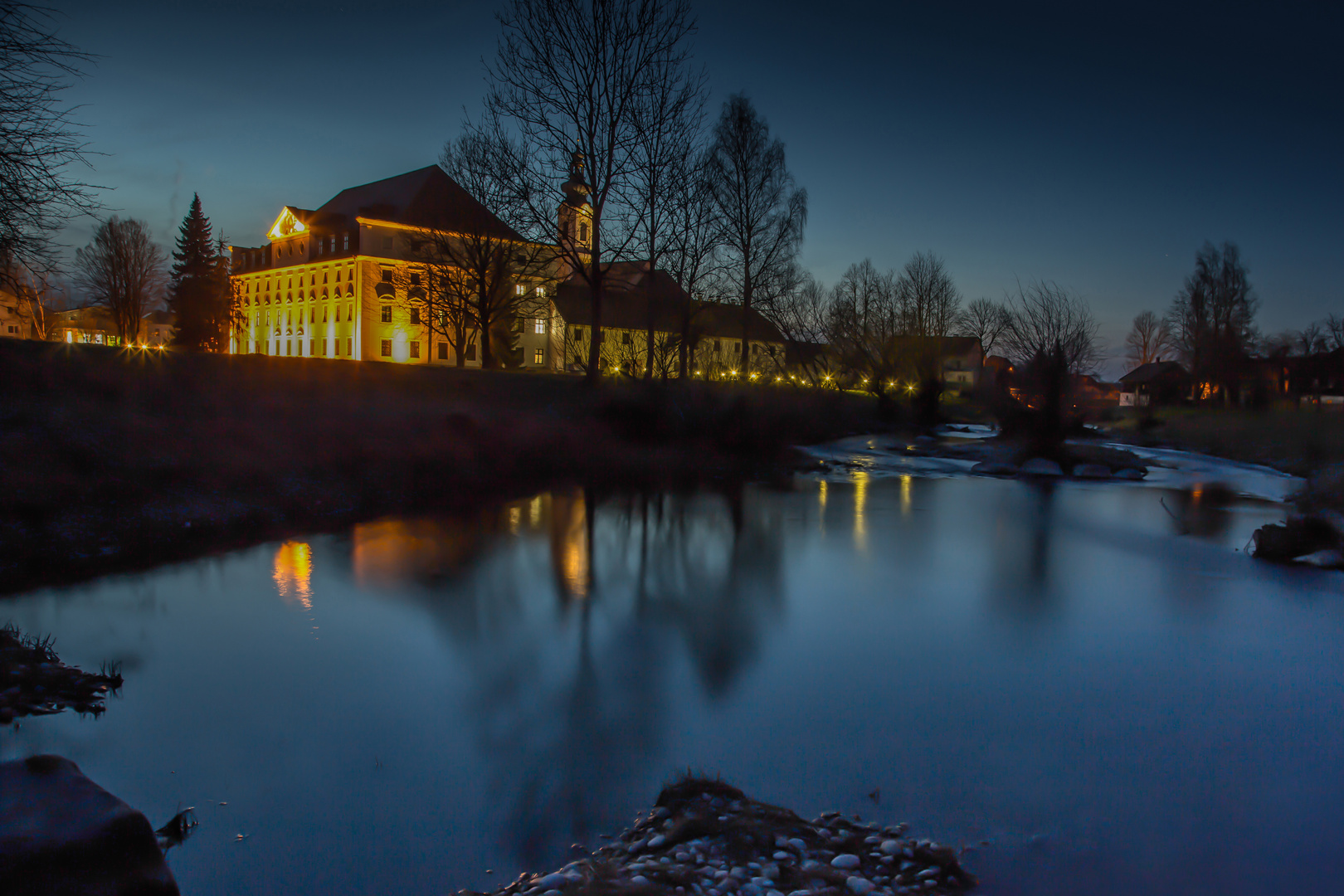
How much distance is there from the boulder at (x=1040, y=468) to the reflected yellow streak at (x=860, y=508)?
19.5 feet

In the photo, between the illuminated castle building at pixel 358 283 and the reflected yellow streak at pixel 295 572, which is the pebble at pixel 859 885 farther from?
the illuminated castle building at pixel 358 283

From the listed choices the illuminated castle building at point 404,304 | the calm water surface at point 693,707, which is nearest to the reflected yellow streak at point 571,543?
the calm water surface at point 693,707

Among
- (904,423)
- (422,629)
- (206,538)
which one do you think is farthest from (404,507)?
(904,423)

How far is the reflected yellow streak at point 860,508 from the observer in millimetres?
14453

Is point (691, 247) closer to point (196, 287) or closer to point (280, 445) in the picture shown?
point (280, 445)

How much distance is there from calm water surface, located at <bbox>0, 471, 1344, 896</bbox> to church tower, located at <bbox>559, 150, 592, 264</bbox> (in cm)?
1564

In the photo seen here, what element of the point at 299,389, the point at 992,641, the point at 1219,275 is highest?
the point at 1219,275

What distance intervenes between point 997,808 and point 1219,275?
8083cm

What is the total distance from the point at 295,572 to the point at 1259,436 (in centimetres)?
4150

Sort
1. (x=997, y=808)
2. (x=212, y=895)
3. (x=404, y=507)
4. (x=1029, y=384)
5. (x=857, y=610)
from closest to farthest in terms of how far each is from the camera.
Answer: (x=212, y=895), (x=997, y=808), (x=857, y=610), (x=404, y=507), (x=1029, y=384)

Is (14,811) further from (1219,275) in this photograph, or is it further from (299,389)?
(1219,275)

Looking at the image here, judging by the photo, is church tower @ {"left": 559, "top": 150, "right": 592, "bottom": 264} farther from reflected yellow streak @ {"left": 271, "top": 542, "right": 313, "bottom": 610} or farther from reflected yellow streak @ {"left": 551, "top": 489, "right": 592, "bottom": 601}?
reflected yellow streak @ {"left": 271, "top": 542, "right": 313, "bottom": 610}

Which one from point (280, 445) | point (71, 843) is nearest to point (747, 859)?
point (71, 843)

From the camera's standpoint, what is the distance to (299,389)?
19.8 metres
